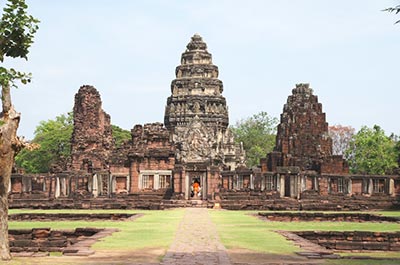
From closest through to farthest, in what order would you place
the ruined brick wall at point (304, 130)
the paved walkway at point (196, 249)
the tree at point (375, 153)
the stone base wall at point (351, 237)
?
the paved walkway at point (196, 249) < the stone base wall at point (351, 237) < the ruined brick wall at point (304, 130) < the tree at point (375, 153)

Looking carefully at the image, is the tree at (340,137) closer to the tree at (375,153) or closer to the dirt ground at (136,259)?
the tree at (375,153)

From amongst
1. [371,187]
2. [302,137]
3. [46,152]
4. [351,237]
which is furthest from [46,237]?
[46,152]

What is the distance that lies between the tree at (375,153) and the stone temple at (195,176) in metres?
12.8

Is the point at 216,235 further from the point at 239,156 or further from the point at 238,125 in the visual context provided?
the point at 238,125

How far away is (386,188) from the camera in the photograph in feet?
154

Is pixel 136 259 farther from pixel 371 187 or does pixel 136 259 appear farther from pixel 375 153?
pixel 375 153

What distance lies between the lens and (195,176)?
144 ft

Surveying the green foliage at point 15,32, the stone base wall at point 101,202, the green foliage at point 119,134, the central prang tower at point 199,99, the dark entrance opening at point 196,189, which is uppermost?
the central prang tower at point 199,99

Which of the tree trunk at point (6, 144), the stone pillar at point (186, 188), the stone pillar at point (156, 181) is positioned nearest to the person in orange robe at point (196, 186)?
the stone pillar at point (156, 181)

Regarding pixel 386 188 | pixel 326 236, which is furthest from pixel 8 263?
pixel 386 188

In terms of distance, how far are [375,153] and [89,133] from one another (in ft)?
88.4

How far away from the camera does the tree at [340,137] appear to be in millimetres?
82713

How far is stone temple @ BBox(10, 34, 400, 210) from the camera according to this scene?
137ft

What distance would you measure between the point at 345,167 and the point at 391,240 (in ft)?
108
